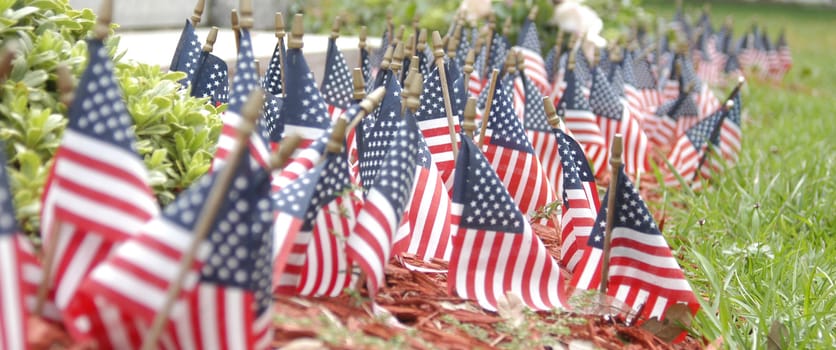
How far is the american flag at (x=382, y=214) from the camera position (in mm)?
2166

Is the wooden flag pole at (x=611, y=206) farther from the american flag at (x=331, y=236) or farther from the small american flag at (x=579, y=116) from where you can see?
the small american flag at (x=579, y=116)

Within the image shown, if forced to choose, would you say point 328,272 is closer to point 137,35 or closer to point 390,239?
point 390,239

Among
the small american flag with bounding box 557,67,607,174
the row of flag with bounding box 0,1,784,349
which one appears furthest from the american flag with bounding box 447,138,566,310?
the small american flag with bounding box 557,67,607,174

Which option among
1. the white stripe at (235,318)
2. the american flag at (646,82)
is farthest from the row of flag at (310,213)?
the american flag at (646,82)

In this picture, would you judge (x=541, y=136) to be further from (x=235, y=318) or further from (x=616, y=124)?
(x=235, y=318)

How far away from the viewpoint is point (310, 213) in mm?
2178

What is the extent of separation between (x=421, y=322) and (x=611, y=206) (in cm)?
65

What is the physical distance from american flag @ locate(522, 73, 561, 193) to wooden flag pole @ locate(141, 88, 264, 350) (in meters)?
2.63

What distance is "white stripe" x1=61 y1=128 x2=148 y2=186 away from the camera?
5.52 feet

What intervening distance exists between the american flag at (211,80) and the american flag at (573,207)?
46.0 inches

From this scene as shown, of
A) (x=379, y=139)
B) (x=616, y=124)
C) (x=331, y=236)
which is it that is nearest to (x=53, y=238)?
(x=331, y=236)

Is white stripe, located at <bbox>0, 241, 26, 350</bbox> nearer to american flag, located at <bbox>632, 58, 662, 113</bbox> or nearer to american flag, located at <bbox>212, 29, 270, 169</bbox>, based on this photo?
american flag, located at <bbox>212, 29, 270, 169</bbox>

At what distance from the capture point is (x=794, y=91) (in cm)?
1145

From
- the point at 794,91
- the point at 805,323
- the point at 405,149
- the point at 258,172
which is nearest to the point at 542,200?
the point at 805,323
